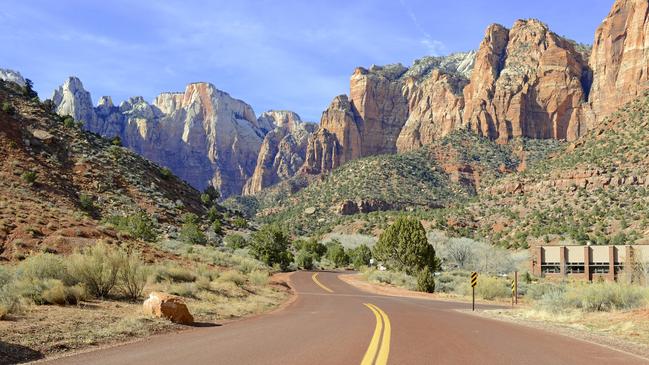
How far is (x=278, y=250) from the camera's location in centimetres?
6275

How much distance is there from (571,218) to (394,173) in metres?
54.2

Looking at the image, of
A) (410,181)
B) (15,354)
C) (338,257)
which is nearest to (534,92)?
(410,181)

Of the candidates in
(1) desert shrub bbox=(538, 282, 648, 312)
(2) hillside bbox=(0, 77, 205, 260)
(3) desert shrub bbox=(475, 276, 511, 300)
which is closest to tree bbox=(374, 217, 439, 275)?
(3) desert shrub bbox=(475, 276, 511, 300)

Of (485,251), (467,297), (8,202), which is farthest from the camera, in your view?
(485,251)

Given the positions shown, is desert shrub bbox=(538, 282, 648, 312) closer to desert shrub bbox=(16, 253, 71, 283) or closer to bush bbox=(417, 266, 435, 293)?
bush bbox=(417, 266, 435, 293)

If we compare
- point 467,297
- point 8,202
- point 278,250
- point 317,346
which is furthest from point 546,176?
point 317,346

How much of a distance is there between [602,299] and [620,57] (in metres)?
136

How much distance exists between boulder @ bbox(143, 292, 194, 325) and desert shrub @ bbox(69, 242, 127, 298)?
3549 millimetres

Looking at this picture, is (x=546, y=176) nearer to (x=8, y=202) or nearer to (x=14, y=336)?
(x=8, y=202)

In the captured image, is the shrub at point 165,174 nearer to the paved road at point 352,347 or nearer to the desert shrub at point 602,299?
the desert shrub at point 602,299

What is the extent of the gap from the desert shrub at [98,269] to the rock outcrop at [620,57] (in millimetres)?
126624

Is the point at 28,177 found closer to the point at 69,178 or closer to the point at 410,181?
the point at 69,178

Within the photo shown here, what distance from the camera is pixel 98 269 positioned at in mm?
17859

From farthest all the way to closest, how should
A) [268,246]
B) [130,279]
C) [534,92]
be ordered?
[534,92] < [268,246] < [130,279]
